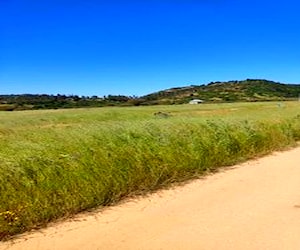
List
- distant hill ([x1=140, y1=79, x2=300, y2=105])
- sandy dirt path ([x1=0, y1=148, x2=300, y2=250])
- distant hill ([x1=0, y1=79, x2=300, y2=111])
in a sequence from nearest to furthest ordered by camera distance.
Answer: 1. sandy dirt path ([x1=0, y1=148, x2=300, y2=250])
2. distant hill ([x1=0, y1=79, x2=300, y2=111])
3. distant hill ([x1=140, y1=79, x2=300, y2=105])

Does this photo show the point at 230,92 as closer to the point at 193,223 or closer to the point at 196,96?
the point at 196,96

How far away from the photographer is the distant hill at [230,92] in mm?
123812

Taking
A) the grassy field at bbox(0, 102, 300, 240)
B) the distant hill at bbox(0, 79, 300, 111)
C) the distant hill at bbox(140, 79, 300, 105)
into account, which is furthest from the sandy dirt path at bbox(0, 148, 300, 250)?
the distant hill at bbox(140, 79, 300, 105)

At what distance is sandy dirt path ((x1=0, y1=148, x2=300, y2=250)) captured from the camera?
562 centimetres

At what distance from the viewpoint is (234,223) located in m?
6.32

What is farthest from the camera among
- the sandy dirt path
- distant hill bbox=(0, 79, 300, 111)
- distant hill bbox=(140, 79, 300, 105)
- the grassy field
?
distant hill bbox=(140, 79, 300, 105)

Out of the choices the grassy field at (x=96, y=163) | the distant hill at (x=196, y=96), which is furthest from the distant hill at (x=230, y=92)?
the grassy field at (x=96, y=163)

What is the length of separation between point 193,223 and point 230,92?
417 feet

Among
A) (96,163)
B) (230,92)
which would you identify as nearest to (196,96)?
(230,92)

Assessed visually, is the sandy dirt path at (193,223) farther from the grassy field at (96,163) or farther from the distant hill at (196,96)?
the distant hill at (196,96)

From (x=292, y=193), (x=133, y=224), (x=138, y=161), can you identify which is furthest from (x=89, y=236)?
(x=292, y=193)

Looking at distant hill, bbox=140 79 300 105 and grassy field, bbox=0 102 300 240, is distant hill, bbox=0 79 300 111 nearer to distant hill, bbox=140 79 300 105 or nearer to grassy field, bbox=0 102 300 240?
distant hill, bbox=140 79 300 105

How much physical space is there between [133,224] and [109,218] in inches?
15.4

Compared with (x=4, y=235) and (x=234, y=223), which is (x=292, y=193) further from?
(x=4, y=235)
